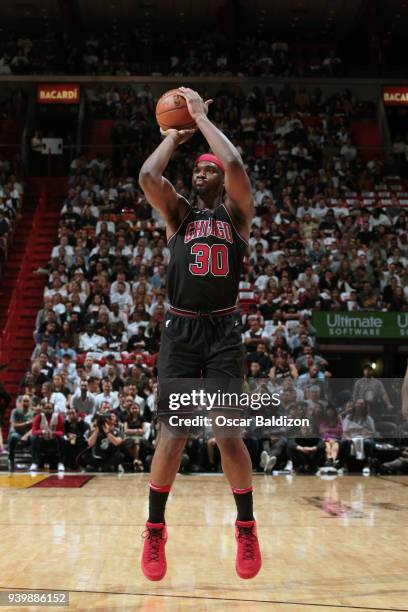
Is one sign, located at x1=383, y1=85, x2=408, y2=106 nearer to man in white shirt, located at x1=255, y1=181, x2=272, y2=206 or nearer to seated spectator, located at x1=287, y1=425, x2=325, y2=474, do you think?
man in white shirt, located at x1=255, y1=181, x2=272, y2=206

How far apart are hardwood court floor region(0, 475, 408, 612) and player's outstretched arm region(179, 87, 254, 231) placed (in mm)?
2135

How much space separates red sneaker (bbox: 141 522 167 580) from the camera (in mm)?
4465

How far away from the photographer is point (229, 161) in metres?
4.47

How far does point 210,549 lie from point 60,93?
69.3 ft

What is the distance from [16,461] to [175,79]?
14587 millimetres

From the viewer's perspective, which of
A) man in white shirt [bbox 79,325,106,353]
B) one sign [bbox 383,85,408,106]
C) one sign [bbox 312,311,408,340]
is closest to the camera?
man in white shirt [bbox 79,325,106,353]

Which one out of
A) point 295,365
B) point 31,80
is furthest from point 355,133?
point 295,365

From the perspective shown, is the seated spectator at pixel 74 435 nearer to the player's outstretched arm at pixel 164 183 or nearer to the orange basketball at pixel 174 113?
the player's outstretched arm at pixel 164 183

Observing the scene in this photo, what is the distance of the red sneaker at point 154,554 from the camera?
4.46 m

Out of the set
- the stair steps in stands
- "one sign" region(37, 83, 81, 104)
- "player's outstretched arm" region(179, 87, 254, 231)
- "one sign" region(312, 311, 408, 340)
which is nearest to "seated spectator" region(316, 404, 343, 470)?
"one sign" region(312, 311, 408, 340)

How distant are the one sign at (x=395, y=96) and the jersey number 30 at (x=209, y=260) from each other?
21834mm

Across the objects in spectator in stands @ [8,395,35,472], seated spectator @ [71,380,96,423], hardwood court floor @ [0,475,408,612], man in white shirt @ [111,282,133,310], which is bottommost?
hardwood court floor @ [0,475,408,612]

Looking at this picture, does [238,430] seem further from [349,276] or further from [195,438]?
[349,276]

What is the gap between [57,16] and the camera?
26703 mm
